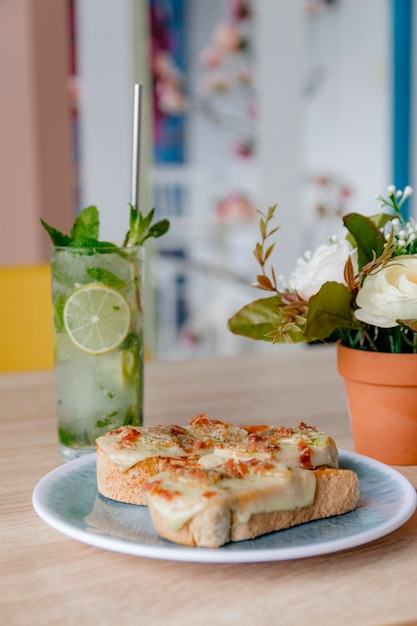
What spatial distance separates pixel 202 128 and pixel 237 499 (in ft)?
15.5

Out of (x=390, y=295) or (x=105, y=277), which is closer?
(x=390, y=295)

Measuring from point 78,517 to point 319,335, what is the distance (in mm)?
330

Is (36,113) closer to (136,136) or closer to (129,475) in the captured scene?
(136,136)

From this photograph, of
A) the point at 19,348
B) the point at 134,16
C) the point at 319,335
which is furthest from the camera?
the point at 134,16

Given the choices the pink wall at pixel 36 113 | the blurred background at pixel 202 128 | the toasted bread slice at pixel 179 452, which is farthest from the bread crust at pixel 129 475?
the pink wall at pixel 36 113

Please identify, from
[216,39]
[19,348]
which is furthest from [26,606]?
[216,39]

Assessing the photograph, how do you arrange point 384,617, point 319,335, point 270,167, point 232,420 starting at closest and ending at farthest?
point 384,617 → point 319,335 → point 232,420 → point 270,167

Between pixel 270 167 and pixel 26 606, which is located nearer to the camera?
pixel 26 606

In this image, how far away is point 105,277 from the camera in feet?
3.26

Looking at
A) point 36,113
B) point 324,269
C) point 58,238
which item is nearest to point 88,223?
point 58,238

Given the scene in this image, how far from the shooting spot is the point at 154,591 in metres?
0.67

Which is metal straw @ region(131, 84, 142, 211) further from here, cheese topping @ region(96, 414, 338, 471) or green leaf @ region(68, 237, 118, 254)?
cheese topping @ region(96, 414, 338, 471)

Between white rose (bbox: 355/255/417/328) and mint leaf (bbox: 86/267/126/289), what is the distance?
11.2 inches

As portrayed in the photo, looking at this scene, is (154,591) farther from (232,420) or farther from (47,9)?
(47,9)
